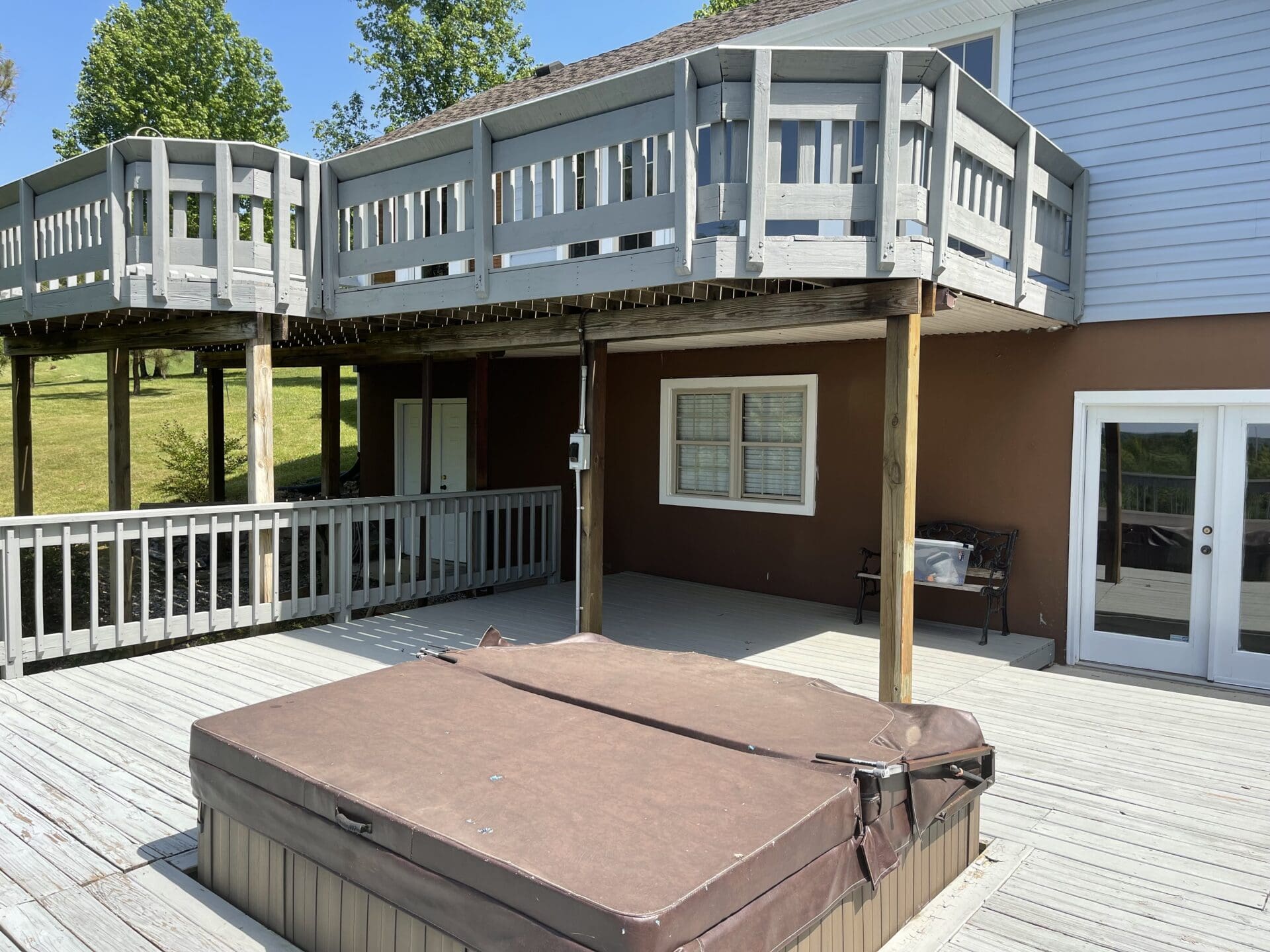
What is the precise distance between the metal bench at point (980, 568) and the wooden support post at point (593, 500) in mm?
2139

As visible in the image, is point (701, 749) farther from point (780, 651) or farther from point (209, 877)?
point (780, 651)

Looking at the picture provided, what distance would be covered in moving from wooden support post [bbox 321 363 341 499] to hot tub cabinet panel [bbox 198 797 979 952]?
758cm

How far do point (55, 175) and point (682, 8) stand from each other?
23.6m

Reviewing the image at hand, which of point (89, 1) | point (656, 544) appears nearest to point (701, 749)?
point (656, 544)

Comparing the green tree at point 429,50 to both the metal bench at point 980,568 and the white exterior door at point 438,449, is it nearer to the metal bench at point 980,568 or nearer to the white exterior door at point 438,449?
the white exterior door at point 438,449

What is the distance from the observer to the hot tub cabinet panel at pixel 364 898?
2.27 m

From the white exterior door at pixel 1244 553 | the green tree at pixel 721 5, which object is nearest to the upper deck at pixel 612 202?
the white exterior door at pixel 1244 553

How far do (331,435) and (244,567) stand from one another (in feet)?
6.14

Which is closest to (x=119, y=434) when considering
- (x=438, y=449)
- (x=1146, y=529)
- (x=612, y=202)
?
(x=438, y=449)

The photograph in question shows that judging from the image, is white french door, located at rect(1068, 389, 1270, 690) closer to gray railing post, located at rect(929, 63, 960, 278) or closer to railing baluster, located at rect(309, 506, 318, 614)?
gray railing post, located at rect(929, 63, 960, 278)

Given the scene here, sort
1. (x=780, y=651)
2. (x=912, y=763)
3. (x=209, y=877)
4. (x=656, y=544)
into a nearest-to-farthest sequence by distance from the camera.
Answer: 1. (x=912, y=763)
2. (x=209, y=877)
3. (x=780, y=651)
4. (x=656, y=544)

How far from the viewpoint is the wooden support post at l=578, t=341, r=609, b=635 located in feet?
20.1

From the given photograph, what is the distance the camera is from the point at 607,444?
30.6ft

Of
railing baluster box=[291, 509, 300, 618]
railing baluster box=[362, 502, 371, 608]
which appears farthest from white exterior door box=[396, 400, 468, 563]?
railing baluster box=[291, 509, 300, 618]
